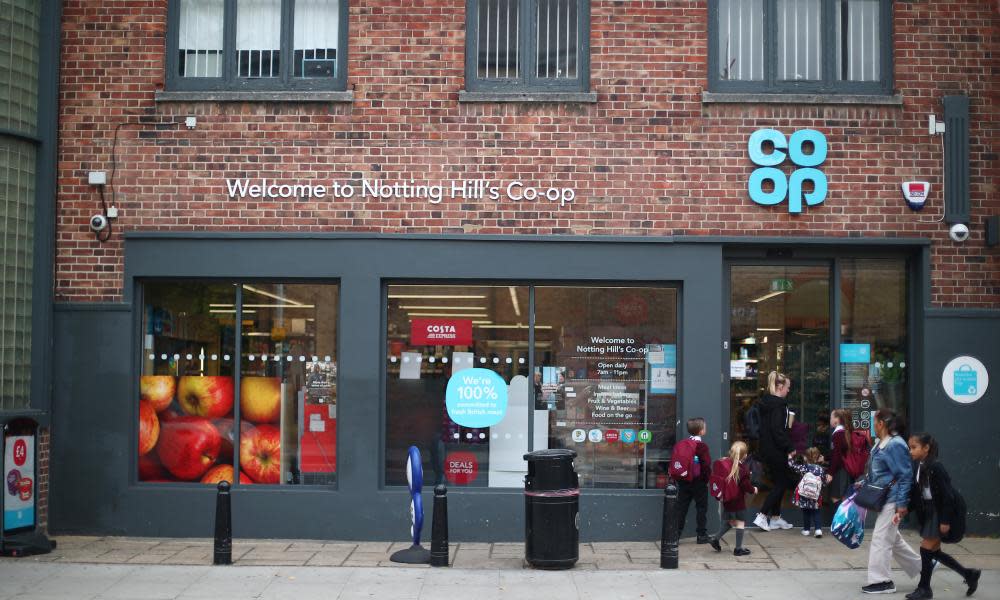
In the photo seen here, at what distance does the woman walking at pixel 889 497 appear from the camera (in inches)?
372

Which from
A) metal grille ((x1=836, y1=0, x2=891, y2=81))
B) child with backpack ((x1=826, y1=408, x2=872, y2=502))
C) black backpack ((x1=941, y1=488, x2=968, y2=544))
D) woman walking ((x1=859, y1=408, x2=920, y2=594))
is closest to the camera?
black backpack ((x1=941, y1=488, x2=968, y2=544))

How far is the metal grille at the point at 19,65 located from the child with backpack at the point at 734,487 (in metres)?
8.37

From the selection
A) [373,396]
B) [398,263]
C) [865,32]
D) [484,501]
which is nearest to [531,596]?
[484,501]

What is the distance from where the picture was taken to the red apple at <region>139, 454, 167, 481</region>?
41.0 ft

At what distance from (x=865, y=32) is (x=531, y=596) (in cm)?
761

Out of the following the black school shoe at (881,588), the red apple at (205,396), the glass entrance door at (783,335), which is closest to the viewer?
the black school shoe at (881,588)

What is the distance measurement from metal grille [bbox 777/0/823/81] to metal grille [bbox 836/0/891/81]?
249mm

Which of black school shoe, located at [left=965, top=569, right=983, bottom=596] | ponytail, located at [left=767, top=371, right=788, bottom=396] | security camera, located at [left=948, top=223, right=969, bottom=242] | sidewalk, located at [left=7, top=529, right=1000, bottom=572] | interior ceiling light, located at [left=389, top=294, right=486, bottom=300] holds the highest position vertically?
security camera, located at [left=948, top=223, right=969, bottom=242]

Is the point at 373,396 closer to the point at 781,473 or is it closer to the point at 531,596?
the point at 531,596

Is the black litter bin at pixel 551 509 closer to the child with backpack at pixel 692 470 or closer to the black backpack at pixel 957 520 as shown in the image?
the child with backpack at pixel 692 470

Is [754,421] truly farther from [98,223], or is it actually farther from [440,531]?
[98,223]

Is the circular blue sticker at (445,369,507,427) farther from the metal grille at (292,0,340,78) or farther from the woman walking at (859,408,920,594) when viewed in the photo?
the woman walking at (859,408,920,594)

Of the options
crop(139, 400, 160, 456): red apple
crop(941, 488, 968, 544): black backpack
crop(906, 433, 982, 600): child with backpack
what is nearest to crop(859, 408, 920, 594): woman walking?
crop(906, 433, 982, 600): child with backpack

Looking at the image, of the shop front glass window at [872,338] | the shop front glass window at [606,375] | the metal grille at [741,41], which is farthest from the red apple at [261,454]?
the metal grille at [741,41]
